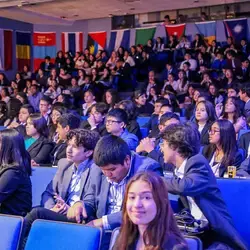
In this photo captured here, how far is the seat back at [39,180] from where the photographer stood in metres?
3.37

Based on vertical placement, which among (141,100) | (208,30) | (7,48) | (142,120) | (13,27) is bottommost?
(142,120)

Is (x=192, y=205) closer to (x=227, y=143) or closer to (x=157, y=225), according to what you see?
(x=157, y=225)

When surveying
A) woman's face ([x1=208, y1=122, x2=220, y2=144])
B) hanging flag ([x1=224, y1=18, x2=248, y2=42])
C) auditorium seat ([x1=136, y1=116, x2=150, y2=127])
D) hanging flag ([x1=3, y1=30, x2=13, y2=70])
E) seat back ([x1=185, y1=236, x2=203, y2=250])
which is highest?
hanging flag ([x1=224, y1=18, x2=248, y2=42])

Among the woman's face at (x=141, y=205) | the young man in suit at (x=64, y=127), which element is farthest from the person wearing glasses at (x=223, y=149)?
the woman's face at (x=141, y=205)

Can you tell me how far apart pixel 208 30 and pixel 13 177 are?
34.1ft

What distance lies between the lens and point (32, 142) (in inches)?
185

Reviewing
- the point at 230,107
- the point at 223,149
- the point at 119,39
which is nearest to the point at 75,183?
the point at 223,149

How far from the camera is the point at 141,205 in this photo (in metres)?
1.70

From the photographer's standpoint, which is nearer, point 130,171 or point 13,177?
point 130,171

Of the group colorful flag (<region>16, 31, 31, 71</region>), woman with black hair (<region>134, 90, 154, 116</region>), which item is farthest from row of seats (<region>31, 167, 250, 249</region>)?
colorful flag (<region>16, 31, 31, 71</region>)

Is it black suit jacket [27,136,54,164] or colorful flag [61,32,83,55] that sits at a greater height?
colorful flag [61,32,83,55]

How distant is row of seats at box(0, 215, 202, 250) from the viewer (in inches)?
78.9

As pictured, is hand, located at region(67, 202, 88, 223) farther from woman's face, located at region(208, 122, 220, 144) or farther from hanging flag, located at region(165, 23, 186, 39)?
hanging flag, located at region(165, 23, 186, 39)

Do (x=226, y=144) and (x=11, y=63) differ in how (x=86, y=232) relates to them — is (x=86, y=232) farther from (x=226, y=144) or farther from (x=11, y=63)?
(x=11, y=63)
